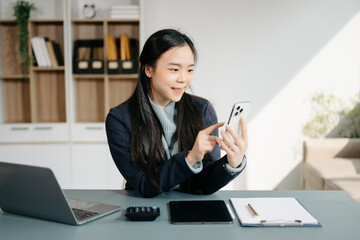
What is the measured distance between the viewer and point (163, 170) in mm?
1598

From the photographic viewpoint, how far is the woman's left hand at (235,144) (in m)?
1.46

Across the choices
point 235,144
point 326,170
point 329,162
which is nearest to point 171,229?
point 235,144

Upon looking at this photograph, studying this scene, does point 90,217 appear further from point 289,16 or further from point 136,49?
point 289,16

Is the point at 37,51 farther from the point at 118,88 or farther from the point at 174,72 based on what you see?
the point at 174,72

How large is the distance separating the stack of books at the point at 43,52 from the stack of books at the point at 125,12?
2.17ft

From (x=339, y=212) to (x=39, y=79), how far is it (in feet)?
11.7

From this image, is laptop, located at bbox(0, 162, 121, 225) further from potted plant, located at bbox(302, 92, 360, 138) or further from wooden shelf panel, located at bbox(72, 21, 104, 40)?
potted plant, located at bbox(302, 92, 360, 138)

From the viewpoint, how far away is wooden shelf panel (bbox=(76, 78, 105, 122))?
4324 millimetres

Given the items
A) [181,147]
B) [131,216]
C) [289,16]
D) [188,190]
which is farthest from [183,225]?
[289,16]

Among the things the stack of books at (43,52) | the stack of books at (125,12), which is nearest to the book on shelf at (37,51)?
the stack of books at (43,52)

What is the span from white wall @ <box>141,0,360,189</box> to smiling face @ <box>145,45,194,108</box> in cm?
252

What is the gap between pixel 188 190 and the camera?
1.73m

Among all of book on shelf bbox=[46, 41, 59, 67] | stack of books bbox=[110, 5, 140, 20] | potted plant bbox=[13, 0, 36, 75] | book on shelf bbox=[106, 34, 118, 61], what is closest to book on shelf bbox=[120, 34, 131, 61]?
book on shelf bbox=[106, 34, 118, 61]

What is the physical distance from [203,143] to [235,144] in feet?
0.37
